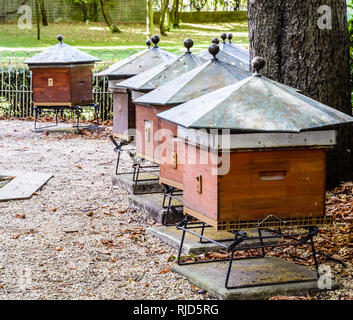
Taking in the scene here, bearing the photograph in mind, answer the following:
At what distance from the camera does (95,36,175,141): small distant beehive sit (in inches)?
314

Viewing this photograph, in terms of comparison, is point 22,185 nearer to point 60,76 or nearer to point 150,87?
point 150,87

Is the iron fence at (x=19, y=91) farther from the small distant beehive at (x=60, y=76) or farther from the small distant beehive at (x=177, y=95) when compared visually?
the small distant beehive at (x=177, y=95)

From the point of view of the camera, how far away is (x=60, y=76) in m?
12.6

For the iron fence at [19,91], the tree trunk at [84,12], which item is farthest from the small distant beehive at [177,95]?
the tree trunk at [84,12]

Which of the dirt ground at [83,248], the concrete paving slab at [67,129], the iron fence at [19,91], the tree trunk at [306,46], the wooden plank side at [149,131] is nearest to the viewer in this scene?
the dirt ground at [83,248]

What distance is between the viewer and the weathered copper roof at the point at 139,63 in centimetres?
820

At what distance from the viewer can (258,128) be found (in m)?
4.40

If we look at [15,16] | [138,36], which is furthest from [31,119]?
[15,16]

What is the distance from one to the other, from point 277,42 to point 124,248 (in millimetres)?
2838

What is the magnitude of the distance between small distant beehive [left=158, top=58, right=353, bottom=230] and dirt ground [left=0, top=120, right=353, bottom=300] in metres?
0.71

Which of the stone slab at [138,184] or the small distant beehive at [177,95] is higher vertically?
the small distant beehive at [177,95]

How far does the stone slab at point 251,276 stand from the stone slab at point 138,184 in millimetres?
2574

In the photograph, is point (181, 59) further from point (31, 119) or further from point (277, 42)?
point (31, 119)

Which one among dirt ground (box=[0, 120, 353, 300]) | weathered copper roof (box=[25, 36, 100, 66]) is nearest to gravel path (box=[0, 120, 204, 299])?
dirt ground (box=[0, 120, 353, 300])
